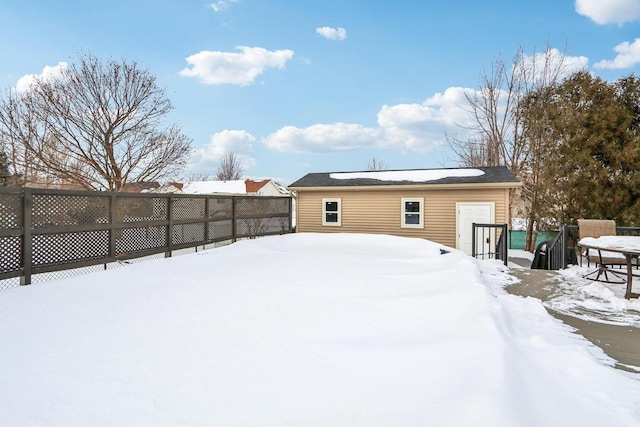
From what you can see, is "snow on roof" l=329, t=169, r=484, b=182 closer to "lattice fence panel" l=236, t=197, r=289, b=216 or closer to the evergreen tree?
"lattice fence panel" l=236, t=197, r=289, b=216

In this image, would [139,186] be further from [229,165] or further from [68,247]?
[229,165]

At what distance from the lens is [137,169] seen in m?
14.8

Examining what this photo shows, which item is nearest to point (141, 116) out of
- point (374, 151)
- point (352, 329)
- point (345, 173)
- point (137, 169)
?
point (137, 169)

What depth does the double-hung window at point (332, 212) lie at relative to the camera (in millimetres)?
12789

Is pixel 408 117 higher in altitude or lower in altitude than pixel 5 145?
higher

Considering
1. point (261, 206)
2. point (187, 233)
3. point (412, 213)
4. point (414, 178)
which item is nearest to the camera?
point (187, 233)

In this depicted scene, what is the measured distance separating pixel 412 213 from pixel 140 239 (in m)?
8.28

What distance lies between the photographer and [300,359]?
7.93 feet

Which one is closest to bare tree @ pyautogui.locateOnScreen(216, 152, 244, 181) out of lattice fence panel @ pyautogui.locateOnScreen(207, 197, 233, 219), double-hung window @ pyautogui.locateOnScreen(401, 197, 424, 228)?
double-hung window @ pyautogui.locateOnScreen(401, 197, 424, 228)

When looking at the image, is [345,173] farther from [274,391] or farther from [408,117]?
[274,391]

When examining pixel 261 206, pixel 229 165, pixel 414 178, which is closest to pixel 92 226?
pixel 261 206

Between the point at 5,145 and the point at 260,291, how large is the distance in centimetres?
1524

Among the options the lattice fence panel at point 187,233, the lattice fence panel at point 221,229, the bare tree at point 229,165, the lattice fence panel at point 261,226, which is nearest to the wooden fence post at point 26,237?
the lattice fence panel at point 187,233

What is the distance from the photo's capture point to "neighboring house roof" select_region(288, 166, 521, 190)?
1102 centimetres
